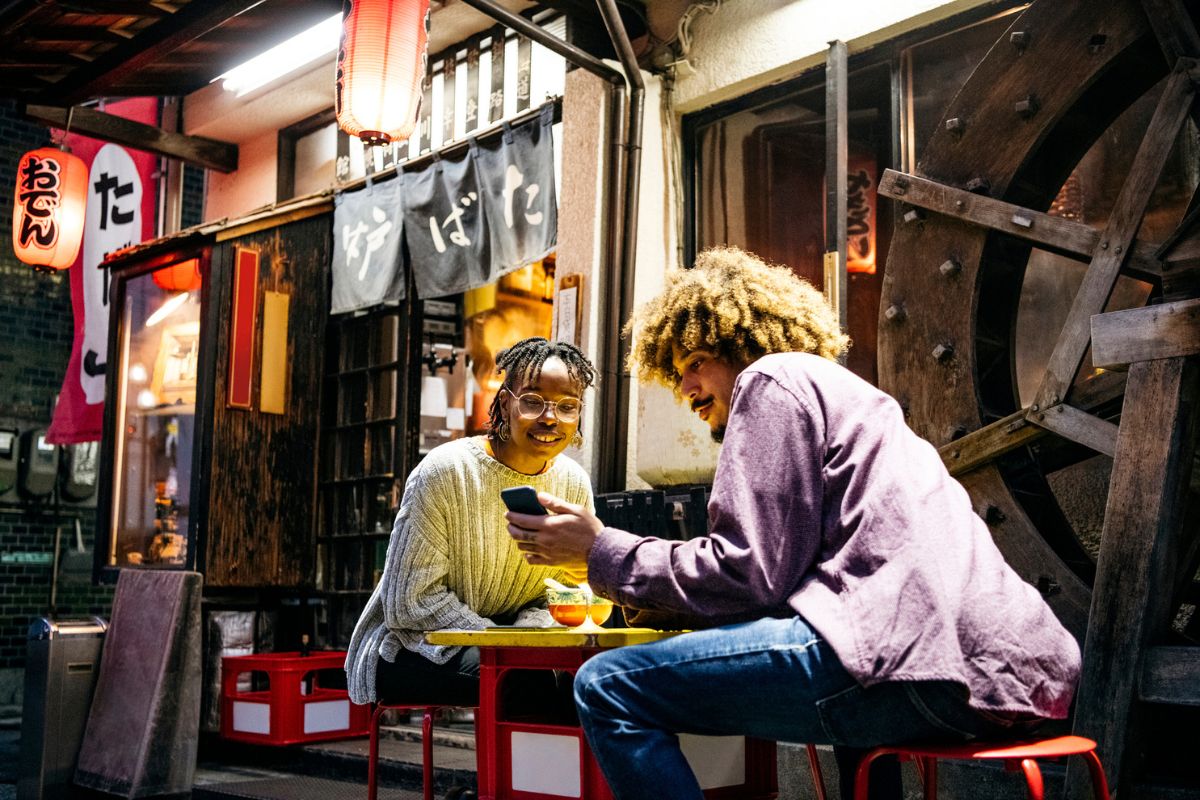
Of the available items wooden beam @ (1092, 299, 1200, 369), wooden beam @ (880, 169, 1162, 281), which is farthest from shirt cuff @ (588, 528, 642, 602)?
wooden beam @ (880, 169, 1162, 281)

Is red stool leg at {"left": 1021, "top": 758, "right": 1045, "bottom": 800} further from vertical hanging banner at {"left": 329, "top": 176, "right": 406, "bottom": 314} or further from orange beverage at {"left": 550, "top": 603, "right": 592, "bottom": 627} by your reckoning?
vertical hanging banner at {"left": 329, "top": 176, "right": 406, "bottom": 314}

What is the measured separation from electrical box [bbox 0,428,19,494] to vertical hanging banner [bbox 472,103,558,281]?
349 inches

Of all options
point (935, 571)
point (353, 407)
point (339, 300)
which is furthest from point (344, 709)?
point (935, 571)

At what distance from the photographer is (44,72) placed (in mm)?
9680

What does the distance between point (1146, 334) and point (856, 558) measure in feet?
7.43

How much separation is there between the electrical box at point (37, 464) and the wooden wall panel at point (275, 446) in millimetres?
6088

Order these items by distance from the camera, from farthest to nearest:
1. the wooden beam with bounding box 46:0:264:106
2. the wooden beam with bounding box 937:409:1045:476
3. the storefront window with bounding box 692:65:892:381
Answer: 1. the wooden beam with bounding box 46:0:264:106
2. the storefront window with bounding box 692:65:892:381
3. the wooden beam with bounding box 937:409:1045:476

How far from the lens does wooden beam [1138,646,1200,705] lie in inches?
146

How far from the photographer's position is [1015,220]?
5012 millimetres

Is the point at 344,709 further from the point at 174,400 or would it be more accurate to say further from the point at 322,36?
the point at 322,36

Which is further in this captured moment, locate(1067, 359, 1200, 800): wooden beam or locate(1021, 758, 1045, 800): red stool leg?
locate(1067, 359, 1200, 800): wooden beam

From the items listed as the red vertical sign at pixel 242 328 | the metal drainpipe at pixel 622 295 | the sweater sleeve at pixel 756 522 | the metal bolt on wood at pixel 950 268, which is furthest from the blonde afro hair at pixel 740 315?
the red vertical sign at pixel 242 328

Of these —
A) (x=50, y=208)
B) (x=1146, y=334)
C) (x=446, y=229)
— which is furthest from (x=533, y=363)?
(x=50, y=208)

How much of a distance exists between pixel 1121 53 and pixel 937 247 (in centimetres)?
113
